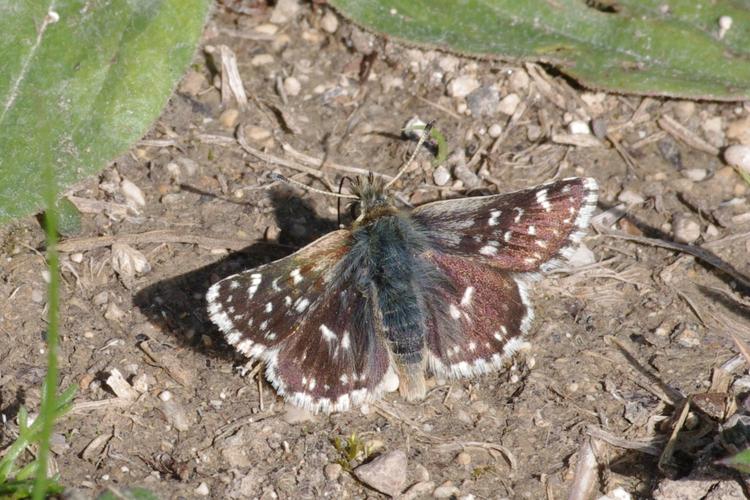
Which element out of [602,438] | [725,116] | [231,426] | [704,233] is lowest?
[231,426]

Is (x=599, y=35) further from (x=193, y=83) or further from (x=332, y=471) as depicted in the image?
(x=332, y=471)

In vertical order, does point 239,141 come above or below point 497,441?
above

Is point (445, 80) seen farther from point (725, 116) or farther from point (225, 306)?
point (225, 306)

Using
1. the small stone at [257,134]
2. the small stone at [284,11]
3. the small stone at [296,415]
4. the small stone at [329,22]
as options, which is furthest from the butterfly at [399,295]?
the small stone at [284,11]

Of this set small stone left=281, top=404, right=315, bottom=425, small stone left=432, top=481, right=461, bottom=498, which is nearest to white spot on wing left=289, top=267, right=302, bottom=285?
small stone left=281, top=404, right=315, bottom=425

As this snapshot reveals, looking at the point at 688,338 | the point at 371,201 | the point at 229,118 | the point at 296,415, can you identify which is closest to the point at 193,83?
the point at 229,118

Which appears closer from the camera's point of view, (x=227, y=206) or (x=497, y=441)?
(x=497, y=441)

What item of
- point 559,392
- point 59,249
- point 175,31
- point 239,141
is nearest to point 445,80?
point 239,141

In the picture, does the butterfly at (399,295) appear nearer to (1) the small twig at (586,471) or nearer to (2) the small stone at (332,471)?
(2) the small stone at (332,471)
